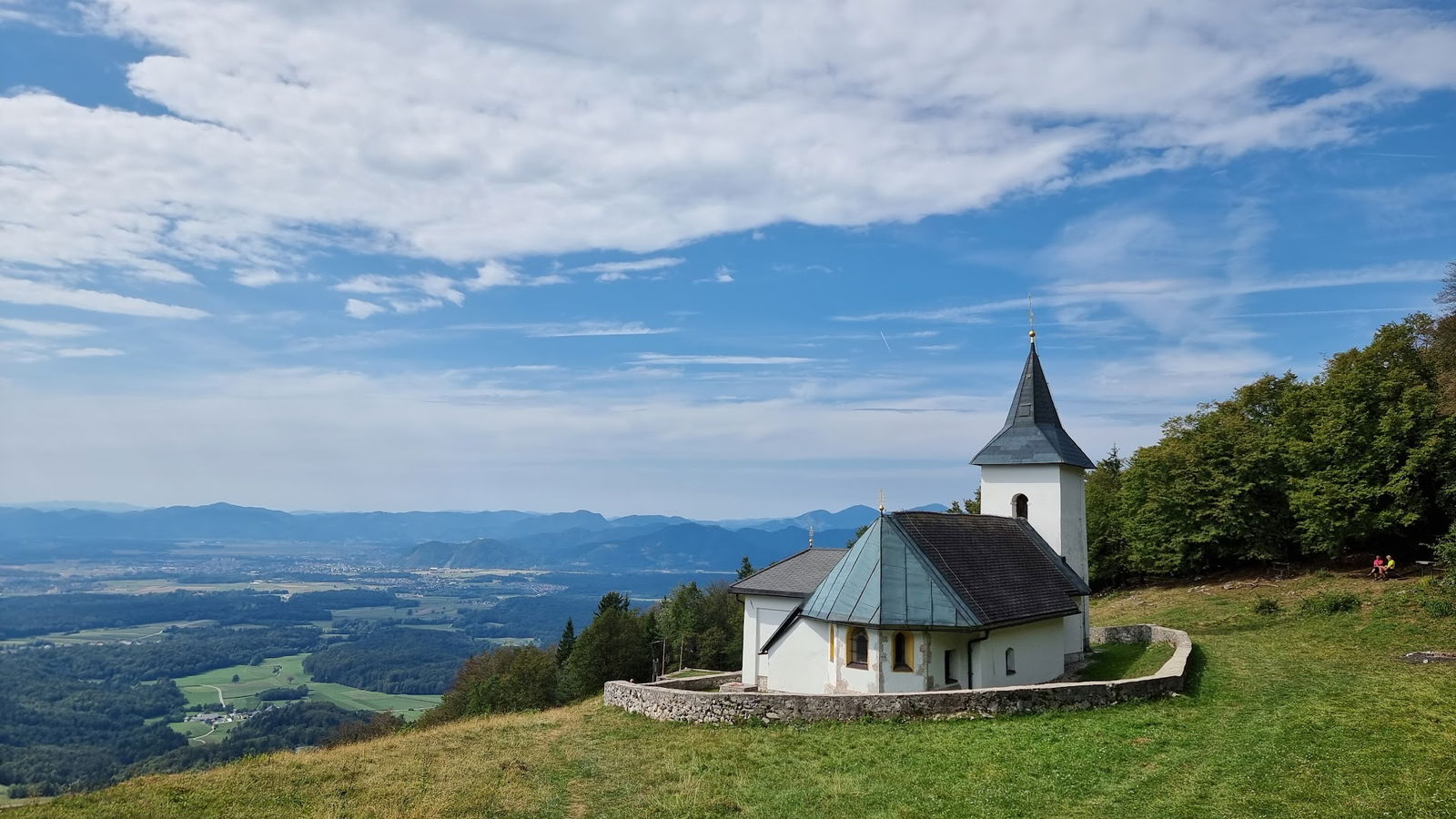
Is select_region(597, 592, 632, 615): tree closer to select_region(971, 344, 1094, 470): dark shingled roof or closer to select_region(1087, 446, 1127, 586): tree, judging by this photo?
select_region(1087, 446, 1127, 586): tree

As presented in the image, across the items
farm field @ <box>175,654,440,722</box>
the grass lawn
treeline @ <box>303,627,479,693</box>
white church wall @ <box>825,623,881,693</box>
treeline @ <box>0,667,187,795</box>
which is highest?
white church wall @ <box>825,623,881,693</box>

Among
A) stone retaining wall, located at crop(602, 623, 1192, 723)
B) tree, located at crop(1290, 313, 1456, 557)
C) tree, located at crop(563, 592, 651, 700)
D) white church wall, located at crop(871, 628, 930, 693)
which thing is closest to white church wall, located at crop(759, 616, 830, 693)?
white church wall, located at crop(871, 628, 930, 693)

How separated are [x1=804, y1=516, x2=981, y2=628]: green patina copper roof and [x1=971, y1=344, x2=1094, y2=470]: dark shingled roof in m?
10.0

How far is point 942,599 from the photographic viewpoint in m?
21.8

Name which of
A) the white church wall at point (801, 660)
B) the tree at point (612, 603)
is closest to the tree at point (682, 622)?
the tree at point (612, 603)

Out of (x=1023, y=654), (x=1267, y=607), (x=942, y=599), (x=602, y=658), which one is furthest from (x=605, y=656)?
(x=942, y=599)

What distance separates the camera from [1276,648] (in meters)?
24.0

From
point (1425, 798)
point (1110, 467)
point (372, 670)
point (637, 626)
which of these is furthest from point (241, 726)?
point (1425, 798)

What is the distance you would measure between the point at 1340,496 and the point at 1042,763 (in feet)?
98.0

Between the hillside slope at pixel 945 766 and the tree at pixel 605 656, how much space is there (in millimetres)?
39264

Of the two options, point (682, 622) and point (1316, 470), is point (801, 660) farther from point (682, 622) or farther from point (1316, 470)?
point (682, 622)

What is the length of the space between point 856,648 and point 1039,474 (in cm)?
1298

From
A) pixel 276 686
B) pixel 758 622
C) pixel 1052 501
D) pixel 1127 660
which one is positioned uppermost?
pixel 1052 501

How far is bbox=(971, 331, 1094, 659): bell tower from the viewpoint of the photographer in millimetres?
30609
